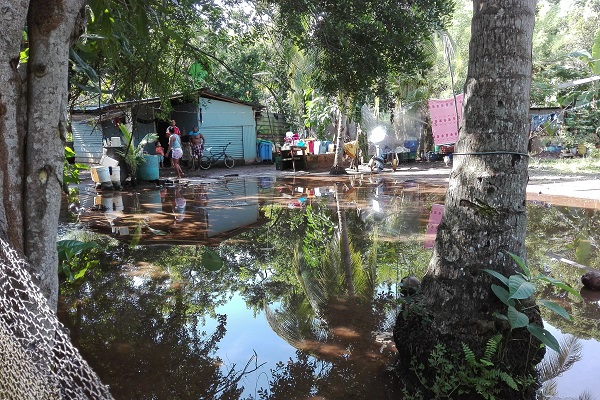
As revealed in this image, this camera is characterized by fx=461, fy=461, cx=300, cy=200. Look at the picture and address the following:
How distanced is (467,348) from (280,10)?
439 cm

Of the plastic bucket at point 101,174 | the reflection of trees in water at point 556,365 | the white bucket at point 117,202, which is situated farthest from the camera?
the plastic bucket at point 101,174

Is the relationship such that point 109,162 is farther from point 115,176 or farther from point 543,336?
point 543,336

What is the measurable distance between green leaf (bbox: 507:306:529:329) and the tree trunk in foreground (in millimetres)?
235

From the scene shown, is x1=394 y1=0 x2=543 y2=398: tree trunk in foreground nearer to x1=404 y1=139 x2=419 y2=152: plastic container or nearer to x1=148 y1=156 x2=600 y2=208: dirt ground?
x1=148 y1=156 x2=600 y2=208: dirt ground

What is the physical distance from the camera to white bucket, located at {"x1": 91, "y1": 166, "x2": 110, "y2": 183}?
12984 mm

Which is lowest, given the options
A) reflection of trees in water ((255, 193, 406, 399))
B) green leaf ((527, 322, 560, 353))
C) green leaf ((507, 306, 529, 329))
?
reflection of trees in water ((255, 193, 406, 399))

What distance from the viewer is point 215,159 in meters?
21.3

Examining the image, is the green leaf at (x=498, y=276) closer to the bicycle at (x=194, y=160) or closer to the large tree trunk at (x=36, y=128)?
the large tree trunk at (x=36, y=128)

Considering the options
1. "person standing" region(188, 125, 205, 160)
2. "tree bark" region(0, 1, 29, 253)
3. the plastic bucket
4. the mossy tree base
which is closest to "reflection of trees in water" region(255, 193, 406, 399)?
"tree bark" region(0, 1, 29, 253)

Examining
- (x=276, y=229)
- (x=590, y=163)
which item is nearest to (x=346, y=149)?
(x=590, y=163)

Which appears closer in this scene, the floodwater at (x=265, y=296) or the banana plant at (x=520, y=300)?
the banana plant at (x=520, y=300)

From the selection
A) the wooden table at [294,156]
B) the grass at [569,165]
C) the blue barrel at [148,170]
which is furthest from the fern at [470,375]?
the wooden table at [294,156]

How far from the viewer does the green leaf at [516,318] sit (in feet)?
8.79

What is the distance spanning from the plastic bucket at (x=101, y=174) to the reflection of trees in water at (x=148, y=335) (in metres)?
8.33
